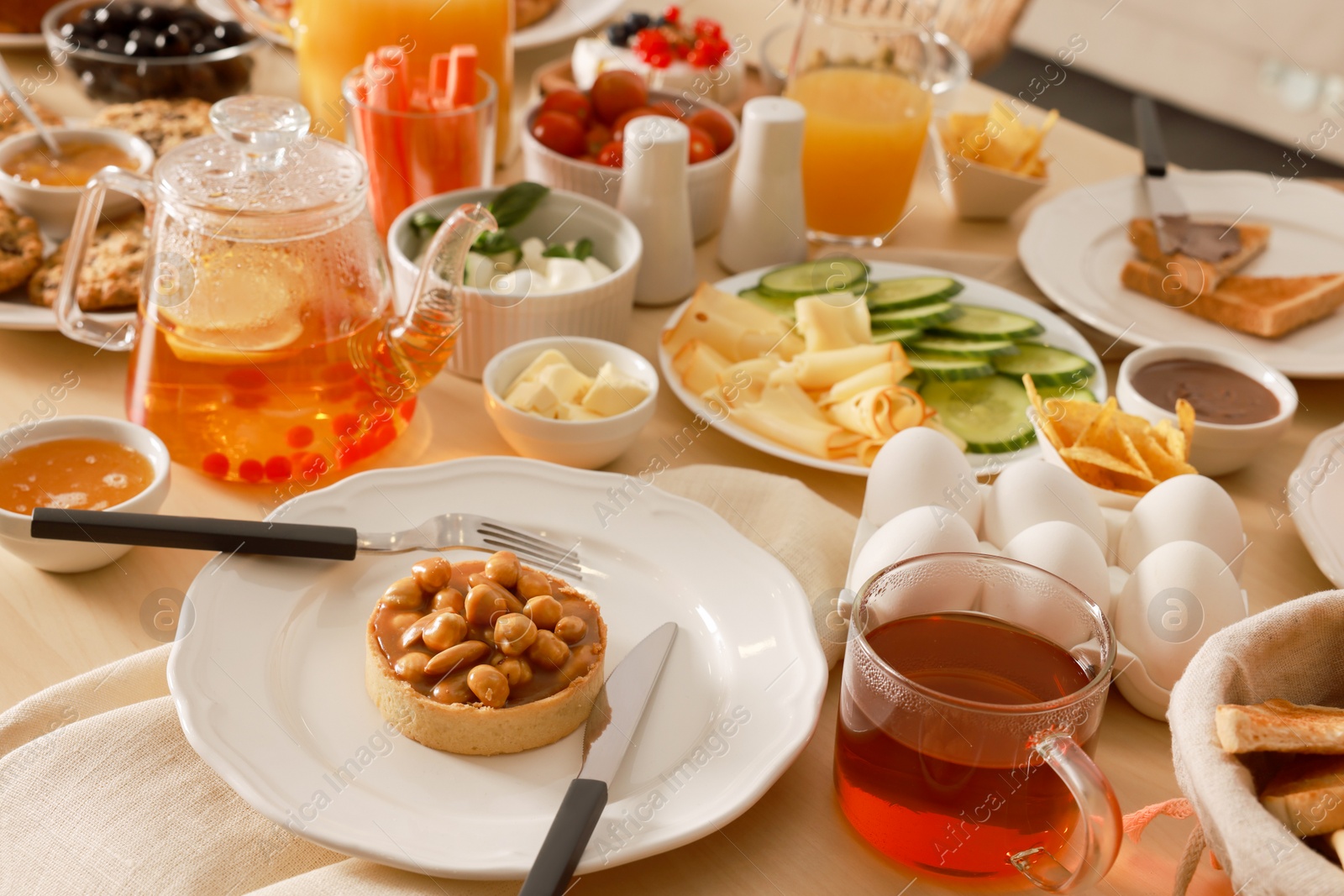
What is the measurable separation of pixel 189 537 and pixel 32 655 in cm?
16

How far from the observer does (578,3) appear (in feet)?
7.40

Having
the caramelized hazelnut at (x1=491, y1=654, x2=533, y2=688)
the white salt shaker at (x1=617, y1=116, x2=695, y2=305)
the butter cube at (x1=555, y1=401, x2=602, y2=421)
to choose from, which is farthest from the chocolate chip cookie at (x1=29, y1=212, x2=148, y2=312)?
the caramelized hazelnut at (x1=491, y1=654, x2=533, y2=688)

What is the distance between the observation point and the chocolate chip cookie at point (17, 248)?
133 centimetres

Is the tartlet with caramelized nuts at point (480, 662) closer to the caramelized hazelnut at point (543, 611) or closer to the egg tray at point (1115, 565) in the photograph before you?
the caramelized hazelnut at point (543, 611)

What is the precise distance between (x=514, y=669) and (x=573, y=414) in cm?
42

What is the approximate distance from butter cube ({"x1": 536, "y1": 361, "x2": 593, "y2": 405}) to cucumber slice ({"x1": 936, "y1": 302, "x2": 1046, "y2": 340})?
504 mm

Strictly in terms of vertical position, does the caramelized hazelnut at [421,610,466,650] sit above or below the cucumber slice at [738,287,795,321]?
above

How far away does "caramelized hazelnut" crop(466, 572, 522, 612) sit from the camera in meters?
A: 0.90

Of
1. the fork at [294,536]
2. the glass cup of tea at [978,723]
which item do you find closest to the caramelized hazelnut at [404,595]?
the fork at [294,536]

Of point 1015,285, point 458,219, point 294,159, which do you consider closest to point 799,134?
point 1015,285

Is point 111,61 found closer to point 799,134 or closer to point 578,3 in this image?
point 578,3

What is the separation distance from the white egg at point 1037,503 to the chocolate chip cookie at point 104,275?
0.96 metres

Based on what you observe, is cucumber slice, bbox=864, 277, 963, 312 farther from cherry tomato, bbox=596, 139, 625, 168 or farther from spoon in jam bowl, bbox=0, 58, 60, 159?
spoon in jam bowl, bbox=0, 58, 60, 159

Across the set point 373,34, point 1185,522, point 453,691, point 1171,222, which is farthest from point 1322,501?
point 373,34
